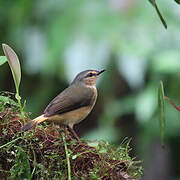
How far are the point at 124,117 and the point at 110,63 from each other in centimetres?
125

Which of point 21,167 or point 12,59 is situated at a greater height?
point 12,59

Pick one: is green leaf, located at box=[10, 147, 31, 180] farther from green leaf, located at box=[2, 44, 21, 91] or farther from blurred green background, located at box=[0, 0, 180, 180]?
blurred green background, located at box=[0, 0, 180, 180]

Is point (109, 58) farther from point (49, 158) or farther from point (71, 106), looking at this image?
point (49, 158)

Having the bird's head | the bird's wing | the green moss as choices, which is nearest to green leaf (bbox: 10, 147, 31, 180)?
the green moss

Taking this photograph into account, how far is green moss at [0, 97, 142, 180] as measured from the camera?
1.99 m

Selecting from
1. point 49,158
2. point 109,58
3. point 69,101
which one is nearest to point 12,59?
point 49,158

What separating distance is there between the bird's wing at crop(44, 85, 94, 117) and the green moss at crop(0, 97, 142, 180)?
449 millimetres

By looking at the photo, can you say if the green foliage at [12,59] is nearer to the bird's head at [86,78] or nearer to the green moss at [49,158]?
the green moss at [49,158]

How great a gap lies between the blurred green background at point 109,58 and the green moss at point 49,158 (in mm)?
Result: 1876

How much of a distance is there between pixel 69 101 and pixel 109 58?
1.42 m

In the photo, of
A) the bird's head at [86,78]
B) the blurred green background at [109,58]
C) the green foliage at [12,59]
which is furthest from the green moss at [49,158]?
the blurred green background at [109,58]

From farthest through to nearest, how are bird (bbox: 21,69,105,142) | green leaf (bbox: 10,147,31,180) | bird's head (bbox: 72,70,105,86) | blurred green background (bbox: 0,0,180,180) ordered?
1. blurred green background (bbox: 0,0,180,180)
2. bird's head (bbox: 72,70,105,86)
3. bird (bbox: 21,69,105,142)
4. green leaf (bbox: 10,147,31,180)

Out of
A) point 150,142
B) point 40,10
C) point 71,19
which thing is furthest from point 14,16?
point 150,142

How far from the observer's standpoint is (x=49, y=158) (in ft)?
6.61
